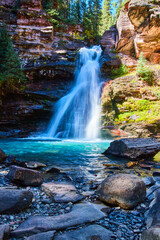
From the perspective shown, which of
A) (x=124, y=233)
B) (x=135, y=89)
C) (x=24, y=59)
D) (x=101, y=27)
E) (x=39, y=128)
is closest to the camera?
(x=124, y=233)

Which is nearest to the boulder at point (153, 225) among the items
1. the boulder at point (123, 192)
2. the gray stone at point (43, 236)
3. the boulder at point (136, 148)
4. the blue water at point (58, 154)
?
the boulder at point (123, 192)

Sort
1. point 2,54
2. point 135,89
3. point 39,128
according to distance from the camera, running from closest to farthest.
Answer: point 135,89 → point 39,128 → point 2,54

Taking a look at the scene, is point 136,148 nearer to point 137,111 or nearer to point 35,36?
point 137,111

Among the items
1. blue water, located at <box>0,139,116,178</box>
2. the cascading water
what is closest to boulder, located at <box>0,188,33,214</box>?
blue water, located at <box>0,139,116,178</box>

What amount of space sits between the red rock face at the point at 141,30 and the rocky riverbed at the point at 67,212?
21558mm

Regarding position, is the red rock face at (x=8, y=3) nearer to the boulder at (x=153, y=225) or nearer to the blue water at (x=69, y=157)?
the blue water at (x=69, y=157)

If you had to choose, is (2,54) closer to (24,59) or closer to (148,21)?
(24,59)

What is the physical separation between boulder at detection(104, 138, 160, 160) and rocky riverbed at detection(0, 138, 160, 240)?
2875 mm

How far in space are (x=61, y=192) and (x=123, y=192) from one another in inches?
48.4

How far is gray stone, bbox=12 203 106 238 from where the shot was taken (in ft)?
6.73

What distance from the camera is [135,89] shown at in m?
15.6

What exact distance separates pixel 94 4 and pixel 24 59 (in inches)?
1127

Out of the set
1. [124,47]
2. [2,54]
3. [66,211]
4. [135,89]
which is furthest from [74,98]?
[66,211]

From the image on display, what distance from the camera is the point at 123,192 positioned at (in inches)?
117
